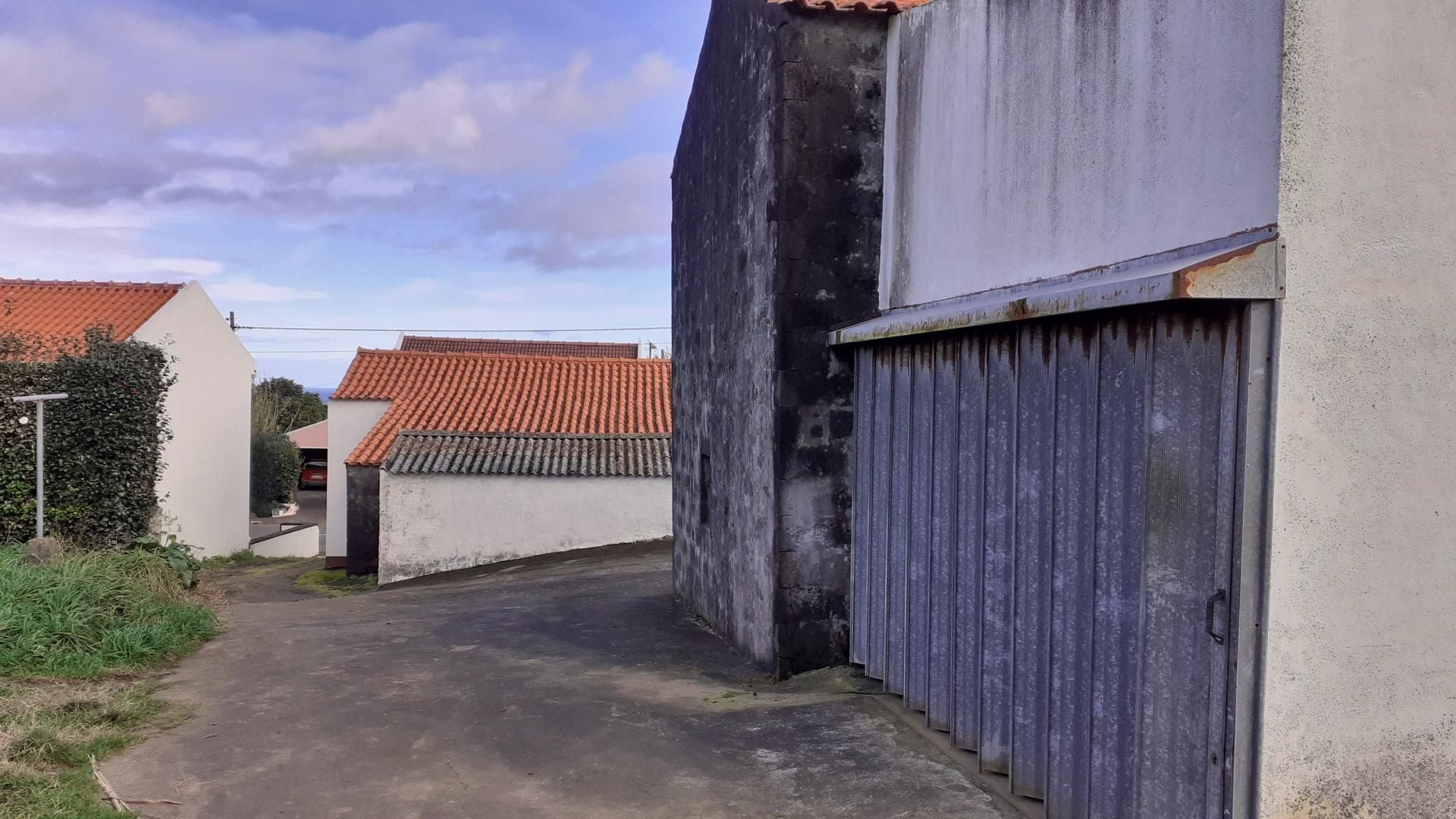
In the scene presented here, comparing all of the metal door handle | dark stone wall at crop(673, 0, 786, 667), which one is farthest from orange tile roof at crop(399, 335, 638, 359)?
the metal door handle

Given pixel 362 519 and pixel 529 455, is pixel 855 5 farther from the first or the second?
pixel 362 519

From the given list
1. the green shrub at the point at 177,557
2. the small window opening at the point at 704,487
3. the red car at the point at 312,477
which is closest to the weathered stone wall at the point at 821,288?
the small window opening at the point at 704,487

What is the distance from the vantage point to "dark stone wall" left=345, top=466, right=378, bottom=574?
19.8 metres

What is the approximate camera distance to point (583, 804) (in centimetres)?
513

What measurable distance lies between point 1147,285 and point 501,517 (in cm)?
1608

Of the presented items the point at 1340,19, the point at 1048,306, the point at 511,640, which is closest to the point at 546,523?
the point at 511,640

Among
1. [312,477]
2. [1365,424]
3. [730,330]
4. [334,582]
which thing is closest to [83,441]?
[334,582]

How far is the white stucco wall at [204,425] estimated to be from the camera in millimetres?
19906

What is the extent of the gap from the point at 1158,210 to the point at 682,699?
4.62 m

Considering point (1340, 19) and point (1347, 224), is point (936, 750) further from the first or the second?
point (1340, 19)

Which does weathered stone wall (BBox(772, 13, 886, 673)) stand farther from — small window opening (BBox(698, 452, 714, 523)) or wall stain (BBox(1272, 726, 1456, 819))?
wall stain (BBox(1272, 726, 1456, 819))

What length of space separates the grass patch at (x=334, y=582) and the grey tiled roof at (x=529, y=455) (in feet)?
8.21

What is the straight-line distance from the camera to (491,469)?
18391mm

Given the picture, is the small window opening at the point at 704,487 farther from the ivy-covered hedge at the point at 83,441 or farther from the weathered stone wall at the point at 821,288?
the ivy-covered hedge at the point at 83,441
